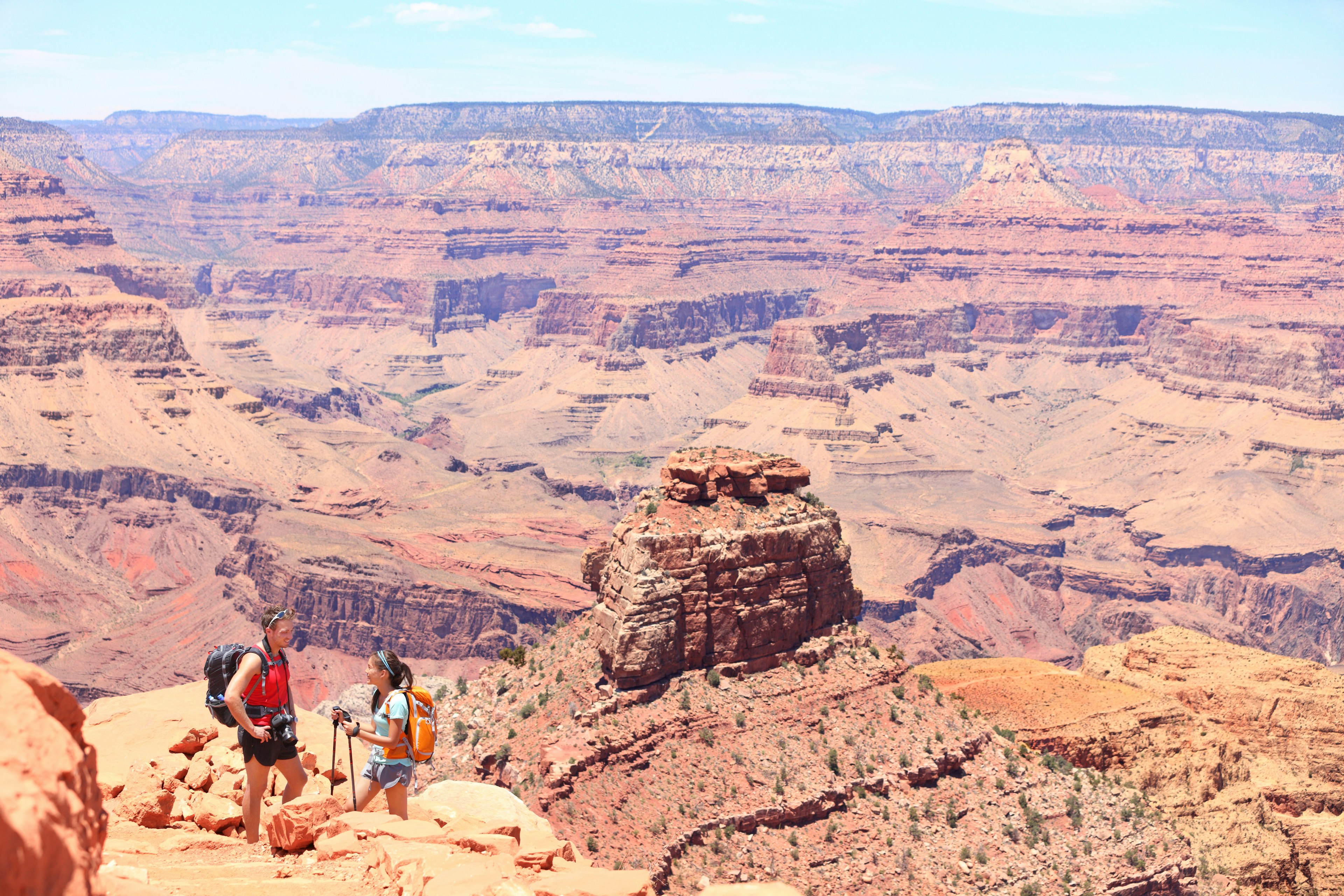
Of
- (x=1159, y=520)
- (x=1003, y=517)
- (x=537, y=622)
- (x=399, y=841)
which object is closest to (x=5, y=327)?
(x=537, y=622)

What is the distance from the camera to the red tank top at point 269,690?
73.2ft

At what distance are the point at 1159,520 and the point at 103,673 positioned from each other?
5268 inches

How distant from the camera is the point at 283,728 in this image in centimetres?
2259

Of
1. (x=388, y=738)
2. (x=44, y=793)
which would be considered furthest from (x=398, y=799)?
(x=44, y=793)

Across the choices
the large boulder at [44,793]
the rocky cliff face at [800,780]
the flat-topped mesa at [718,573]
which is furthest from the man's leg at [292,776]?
the flat-topped mesa at [718,573]

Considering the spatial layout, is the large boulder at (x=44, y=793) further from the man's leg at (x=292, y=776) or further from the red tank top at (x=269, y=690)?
the man's leg at (x=292, y=776)

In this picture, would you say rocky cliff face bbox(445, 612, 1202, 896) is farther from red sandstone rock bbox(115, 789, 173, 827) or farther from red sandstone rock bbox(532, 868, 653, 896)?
red sandstone rock bbox(532, 868, 653, 896)

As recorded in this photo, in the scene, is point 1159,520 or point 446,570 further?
point 1159,520

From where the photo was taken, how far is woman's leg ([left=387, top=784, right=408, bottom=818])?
2247cm

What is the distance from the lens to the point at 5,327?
7244 inches

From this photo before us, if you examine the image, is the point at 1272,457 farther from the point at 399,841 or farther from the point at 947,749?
the point at 399,841

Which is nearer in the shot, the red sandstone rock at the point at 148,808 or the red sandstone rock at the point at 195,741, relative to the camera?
the red sandstone rock at the point at 148,808

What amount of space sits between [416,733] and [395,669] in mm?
1116

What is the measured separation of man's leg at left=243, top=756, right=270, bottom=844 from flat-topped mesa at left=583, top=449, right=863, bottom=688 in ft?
72.3
